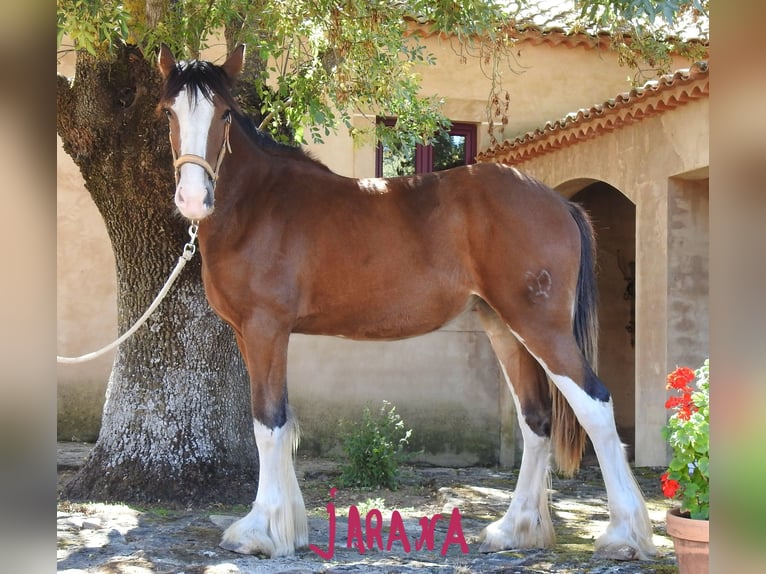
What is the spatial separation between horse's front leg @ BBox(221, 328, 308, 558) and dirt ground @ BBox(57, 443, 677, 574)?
9 centimetres

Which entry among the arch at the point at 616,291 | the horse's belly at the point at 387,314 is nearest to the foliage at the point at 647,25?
the horse's belly at the point at 387,314

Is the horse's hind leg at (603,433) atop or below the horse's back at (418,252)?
below

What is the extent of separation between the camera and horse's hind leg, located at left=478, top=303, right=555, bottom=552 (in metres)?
4.43

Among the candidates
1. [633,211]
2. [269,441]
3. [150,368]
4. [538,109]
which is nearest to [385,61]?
[150,368]

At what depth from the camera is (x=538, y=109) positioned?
34.7 ft

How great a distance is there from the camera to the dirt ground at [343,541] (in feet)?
12.9

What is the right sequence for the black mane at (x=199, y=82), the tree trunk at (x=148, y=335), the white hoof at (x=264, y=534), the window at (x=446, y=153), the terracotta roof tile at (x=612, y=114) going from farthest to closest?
Result: 1. the window at (x=446, y=153)
2. the terracotta roof tile at (x=612, y=114)
3. the tree trunk at (x=148, y=335)
4. the white hoof at (x=264, y=534)
5. the black mane at (x=199, y=82)

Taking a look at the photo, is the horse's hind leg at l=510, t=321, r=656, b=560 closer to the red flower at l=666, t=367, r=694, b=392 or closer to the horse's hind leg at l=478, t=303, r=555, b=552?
the horse's hind leg at l=478, t=303, r=555, b=552

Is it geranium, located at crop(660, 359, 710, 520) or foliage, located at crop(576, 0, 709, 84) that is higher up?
foliage, located at crop(576, 0, 709, 84)

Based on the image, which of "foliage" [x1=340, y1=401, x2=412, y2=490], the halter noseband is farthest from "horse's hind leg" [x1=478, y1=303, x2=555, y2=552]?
"foliage" [x1=340, y1=401, x2=412, y2=490]

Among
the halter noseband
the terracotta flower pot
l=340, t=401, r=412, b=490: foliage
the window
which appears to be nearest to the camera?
the terracotta flower pot

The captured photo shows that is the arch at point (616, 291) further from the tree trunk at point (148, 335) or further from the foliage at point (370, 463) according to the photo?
the tree trunk at point (148, 335)

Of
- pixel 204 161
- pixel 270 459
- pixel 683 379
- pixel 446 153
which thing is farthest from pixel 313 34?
pixel 446 153

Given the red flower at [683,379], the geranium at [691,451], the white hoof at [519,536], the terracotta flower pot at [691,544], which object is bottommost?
the white hoof at [519,536]
